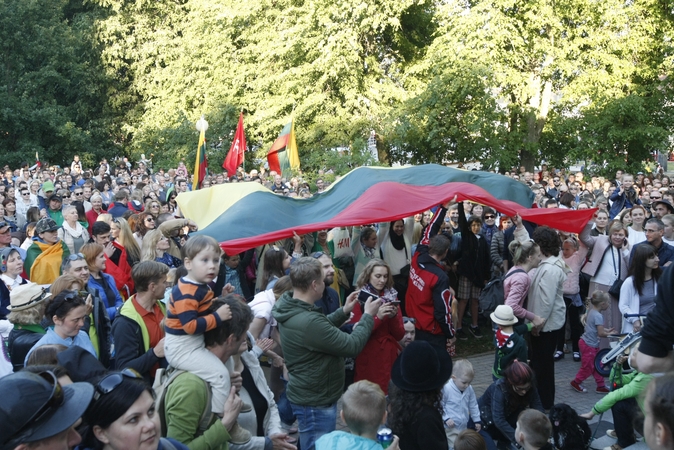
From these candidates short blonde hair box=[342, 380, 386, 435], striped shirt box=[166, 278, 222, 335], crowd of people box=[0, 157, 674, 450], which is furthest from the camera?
striped shirt box=[166, 278, 222, 335]

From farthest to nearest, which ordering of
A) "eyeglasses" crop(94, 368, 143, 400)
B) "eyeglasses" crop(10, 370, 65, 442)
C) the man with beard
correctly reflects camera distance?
the man with beard
"eyeglasses" crop(94, 368, 143, 400)
"eyeglasses" crop(10, 370, 65, 442)

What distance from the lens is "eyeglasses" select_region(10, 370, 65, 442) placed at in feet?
7.45

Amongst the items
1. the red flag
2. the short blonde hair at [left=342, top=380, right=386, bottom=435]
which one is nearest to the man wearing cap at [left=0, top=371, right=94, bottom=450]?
the short blonde hair at [left=342, top=380, right=386, bottom=435]

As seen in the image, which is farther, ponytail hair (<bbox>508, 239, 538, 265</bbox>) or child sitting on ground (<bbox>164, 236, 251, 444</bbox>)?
ponytail hair (<bbox>508, 239, 538, 265</bbox>)

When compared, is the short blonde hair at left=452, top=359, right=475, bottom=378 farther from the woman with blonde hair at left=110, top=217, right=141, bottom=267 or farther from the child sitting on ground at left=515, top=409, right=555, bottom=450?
the woman with blonde hair at left=110, top=217, right=141, bottom=267

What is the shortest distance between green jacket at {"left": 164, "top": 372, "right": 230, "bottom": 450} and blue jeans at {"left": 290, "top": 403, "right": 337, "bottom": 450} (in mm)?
1428

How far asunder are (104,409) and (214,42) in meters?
25.1

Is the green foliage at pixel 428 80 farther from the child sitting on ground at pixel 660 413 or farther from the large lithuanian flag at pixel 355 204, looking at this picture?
the child sitting on ground at pixel 660 413

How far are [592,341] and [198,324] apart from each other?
5317 millimetres

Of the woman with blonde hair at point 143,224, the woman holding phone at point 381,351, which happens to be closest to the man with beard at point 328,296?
the woman holding phone at point 381,351

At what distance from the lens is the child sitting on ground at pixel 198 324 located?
3.47m

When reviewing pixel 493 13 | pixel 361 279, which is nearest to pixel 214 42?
pixel 493 13

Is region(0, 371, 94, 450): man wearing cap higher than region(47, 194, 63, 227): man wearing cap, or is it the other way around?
region(0, 371, 94, 450): man wearing cap

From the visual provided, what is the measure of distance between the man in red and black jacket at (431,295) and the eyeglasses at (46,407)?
4.67 metres
